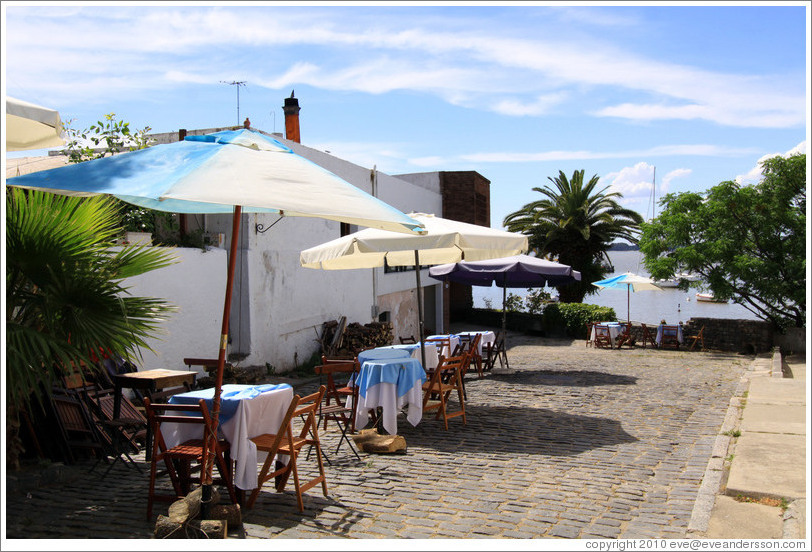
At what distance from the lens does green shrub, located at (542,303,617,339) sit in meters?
25.7

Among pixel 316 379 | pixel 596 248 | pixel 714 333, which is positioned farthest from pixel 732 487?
pixel 596 248

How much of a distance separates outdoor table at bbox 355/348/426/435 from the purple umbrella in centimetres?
610

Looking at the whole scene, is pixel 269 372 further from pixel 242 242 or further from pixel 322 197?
pixel 322 197

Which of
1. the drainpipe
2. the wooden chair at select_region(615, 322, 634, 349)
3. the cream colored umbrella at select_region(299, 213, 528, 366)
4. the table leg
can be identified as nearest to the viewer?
the table leg

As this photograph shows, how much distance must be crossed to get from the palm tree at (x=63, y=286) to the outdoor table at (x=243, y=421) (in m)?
0.79

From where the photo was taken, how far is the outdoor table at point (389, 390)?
307 inches

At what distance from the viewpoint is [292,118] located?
18.0m

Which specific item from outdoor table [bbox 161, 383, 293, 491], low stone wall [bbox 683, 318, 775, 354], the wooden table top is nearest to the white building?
the wooden table top

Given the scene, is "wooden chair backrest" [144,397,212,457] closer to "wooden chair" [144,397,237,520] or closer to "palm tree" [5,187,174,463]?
"wooden chair" [144,397,237,520]

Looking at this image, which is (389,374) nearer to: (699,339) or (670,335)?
(670,335)

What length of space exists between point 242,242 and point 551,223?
64.8 feet

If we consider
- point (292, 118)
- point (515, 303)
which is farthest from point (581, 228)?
point (292, 118)

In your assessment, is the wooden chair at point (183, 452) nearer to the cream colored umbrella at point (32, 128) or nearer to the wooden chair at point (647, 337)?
the cream colored umbrella at point (32, 128)

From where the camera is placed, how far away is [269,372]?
1361cm
